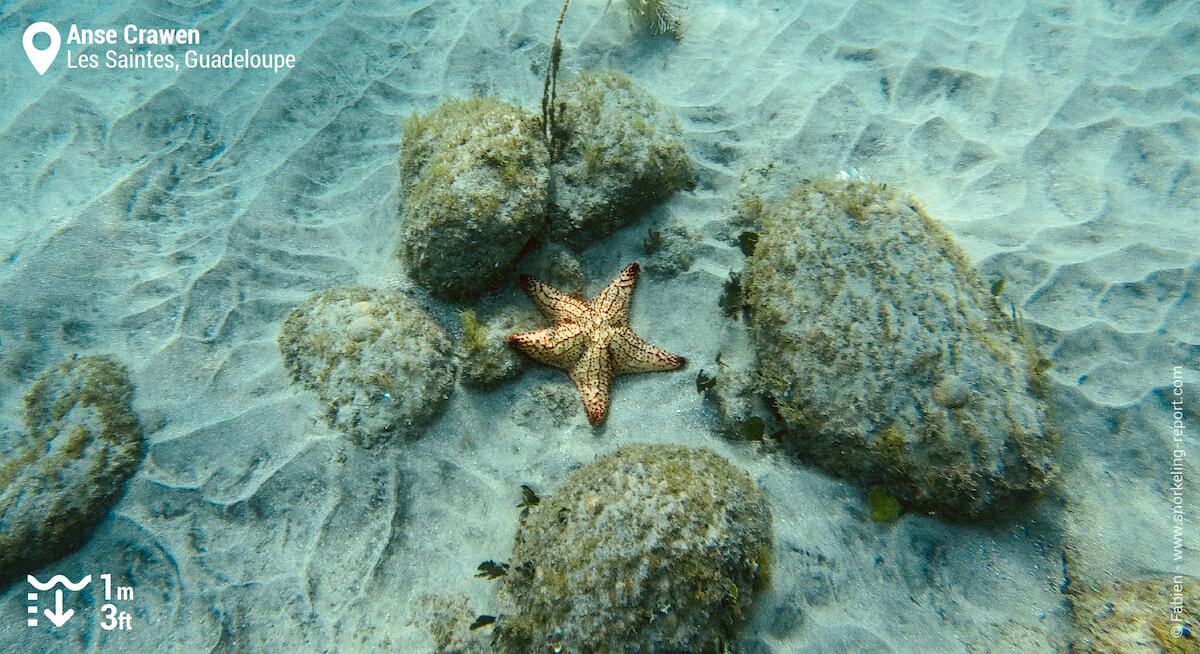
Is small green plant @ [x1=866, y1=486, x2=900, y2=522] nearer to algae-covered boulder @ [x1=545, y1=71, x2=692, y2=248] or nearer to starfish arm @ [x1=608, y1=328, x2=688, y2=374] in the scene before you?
starfish arm @ [x1=608, y1=328, x2=688, y2=374]

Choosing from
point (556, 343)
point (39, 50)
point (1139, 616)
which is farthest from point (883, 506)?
point (39, 50)

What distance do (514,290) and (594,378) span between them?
1023 millimetres

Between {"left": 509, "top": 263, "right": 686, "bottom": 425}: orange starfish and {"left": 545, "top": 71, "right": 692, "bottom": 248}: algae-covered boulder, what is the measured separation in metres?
0.67

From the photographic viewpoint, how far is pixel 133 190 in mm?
4617

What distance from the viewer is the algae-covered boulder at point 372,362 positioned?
11.5 feet

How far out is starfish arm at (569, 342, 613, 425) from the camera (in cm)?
360

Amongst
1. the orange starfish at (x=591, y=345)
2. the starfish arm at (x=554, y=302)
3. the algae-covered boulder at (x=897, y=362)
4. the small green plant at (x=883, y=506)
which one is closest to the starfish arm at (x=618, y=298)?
the orange starfish at (x=591, y=345)

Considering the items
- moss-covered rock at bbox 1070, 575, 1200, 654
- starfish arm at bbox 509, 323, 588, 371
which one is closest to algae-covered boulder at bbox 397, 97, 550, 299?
starfish arm at bbox 509, 323, 588, 371

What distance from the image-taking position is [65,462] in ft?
10.9

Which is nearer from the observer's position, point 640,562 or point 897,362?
point 640,562

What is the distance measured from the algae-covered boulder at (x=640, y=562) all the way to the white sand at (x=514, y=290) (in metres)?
0.34

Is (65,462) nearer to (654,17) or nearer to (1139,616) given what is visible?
(1139,616)

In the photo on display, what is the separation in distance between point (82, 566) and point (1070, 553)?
19.4 ft

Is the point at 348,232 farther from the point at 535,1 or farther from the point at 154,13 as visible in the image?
the point at 154,13
